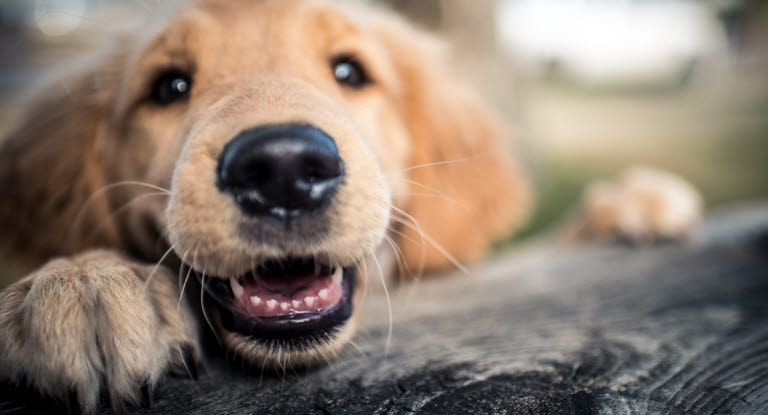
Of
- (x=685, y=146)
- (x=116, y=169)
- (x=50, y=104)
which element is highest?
(x=50, y=104)

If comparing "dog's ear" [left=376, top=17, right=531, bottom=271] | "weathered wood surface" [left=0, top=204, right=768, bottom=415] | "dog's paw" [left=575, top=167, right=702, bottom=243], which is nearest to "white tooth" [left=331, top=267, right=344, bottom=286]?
"weathered wood surface" [left=0, top=204, right=768, bottom=415]

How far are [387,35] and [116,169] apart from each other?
1370 mm

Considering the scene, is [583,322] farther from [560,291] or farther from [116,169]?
[116,169]

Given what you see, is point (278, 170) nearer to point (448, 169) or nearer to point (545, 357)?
point (545, 357)

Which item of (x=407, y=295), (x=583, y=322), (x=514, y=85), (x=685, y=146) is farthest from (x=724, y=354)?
(x=685, y=146)

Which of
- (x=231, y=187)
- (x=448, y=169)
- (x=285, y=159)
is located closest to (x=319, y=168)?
(x=285, y=159)

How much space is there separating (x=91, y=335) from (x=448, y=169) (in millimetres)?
1840

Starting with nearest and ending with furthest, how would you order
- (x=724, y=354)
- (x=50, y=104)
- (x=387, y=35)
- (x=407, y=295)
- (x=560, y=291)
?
(x=724, y=354), (x=560, y=291), (x=407, y=295), (x=50, y=104), (x=387, y=35)

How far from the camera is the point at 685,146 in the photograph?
9.83 m

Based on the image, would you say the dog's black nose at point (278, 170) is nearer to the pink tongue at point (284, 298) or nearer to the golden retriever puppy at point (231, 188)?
the golden retriever puppy at point (231, 188)

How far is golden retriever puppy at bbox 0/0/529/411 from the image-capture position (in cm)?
117

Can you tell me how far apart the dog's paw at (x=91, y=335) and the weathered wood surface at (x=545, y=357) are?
0.06 meters

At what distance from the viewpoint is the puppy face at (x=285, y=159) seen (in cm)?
123

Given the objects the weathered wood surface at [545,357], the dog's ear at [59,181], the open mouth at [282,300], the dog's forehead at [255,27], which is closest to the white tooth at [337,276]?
the open mouth at [282,300]
